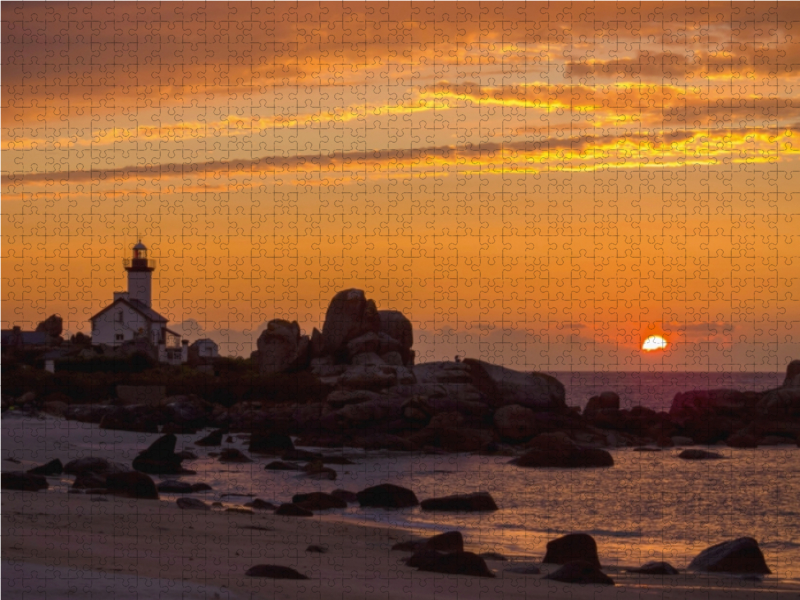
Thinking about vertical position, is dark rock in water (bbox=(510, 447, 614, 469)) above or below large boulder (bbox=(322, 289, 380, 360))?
below

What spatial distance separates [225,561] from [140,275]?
64.6 metres

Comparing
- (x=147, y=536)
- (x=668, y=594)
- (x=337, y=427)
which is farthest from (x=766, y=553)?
(x=337, y=427)

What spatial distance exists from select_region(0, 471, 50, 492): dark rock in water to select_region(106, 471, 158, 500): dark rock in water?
1.36m

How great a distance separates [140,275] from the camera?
7475 centimetres

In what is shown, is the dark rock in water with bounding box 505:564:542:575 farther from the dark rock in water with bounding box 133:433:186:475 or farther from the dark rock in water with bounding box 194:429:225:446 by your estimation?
the dark rock in water with bounding box 194:429:225:446

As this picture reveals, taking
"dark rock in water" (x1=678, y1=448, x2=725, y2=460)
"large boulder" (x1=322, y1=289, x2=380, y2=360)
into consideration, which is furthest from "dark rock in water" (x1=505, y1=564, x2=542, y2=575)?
"large boulder" (x1=322, y1=289, x2=380, y2=360)

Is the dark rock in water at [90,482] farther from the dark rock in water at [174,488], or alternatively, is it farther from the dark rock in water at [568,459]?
the dark rock in water at [568,459]

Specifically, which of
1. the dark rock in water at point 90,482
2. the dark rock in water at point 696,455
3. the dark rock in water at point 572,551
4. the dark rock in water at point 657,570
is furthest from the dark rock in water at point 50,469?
the dark rock in water at point 696,455

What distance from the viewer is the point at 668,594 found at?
43.2ft

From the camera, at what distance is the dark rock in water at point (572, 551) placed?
49.7 ft

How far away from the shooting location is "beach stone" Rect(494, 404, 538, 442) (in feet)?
138

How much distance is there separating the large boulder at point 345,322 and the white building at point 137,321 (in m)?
17.3

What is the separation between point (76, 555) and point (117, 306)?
60.6m

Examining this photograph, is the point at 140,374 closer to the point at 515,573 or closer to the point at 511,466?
the point at 511,466
